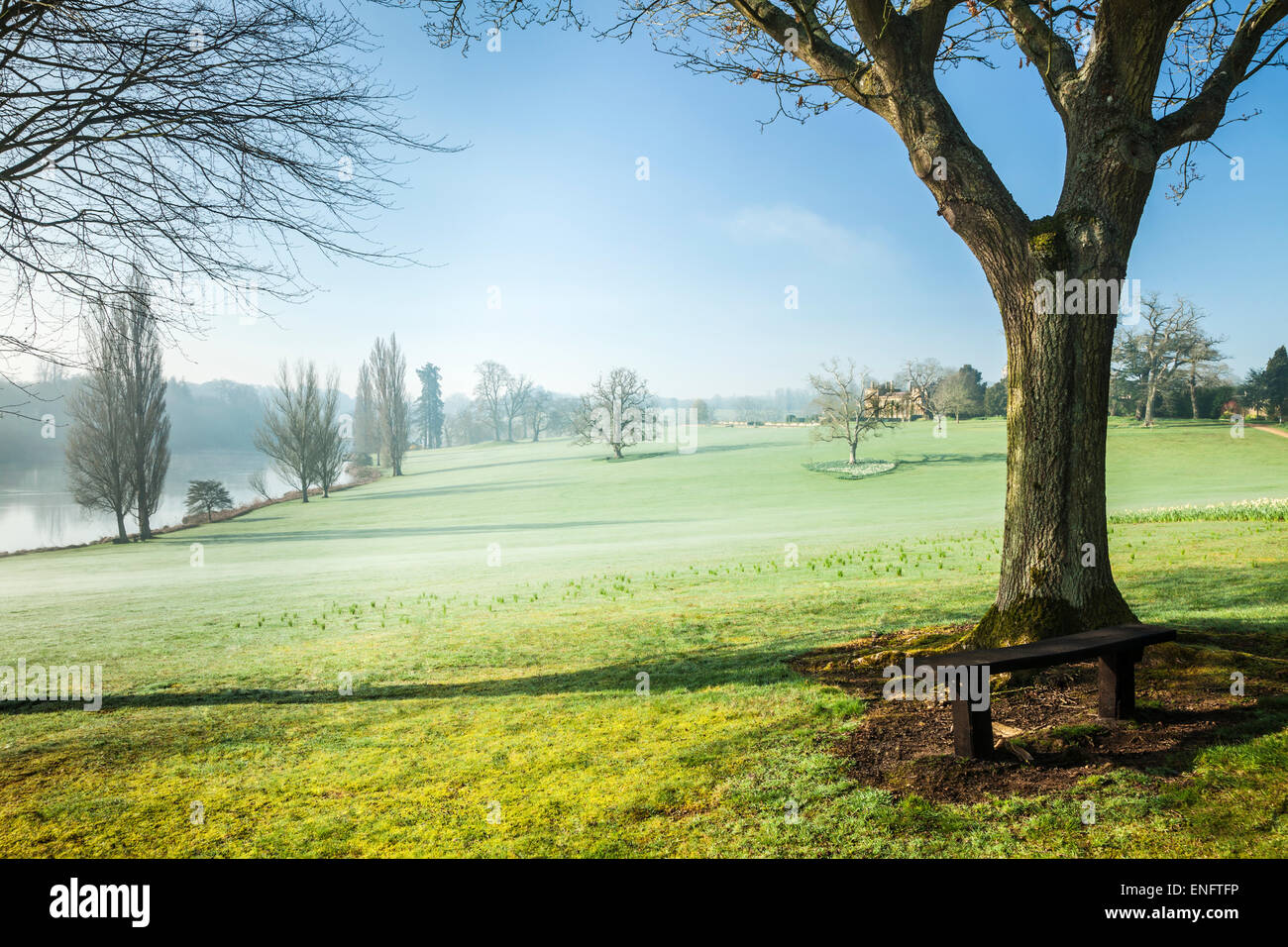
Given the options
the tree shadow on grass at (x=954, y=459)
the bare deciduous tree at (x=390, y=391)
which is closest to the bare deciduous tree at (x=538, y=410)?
the bare deciduous tree at (x=390, y=391)

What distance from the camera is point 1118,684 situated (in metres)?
4.23

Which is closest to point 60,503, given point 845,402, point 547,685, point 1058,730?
point 547,685

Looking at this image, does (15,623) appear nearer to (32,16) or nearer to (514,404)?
(32,16)

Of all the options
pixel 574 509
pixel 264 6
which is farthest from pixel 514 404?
pixel 264 6

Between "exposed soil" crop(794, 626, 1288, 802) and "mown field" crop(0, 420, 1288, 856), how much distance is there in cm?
8

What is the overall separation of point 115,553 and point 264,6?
24.0 meters

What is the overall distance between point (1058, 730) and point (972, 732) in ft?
2.21

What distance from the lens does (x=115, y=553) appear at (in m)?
23.8

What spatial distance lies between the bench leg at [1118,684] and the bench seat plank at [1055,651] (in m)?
0.08

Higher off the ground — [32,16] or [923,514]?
[32,16]

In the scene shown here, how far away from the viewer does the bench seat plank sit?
3852mm

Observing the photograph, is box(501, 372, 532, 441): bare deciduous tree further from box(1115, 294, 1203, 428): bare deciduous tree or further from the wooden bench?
the wooden bench

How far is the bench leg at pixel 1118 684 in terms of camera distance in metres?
4.19

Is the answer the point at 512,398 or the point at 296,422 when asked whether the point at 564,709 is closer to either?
the point at 296,422
